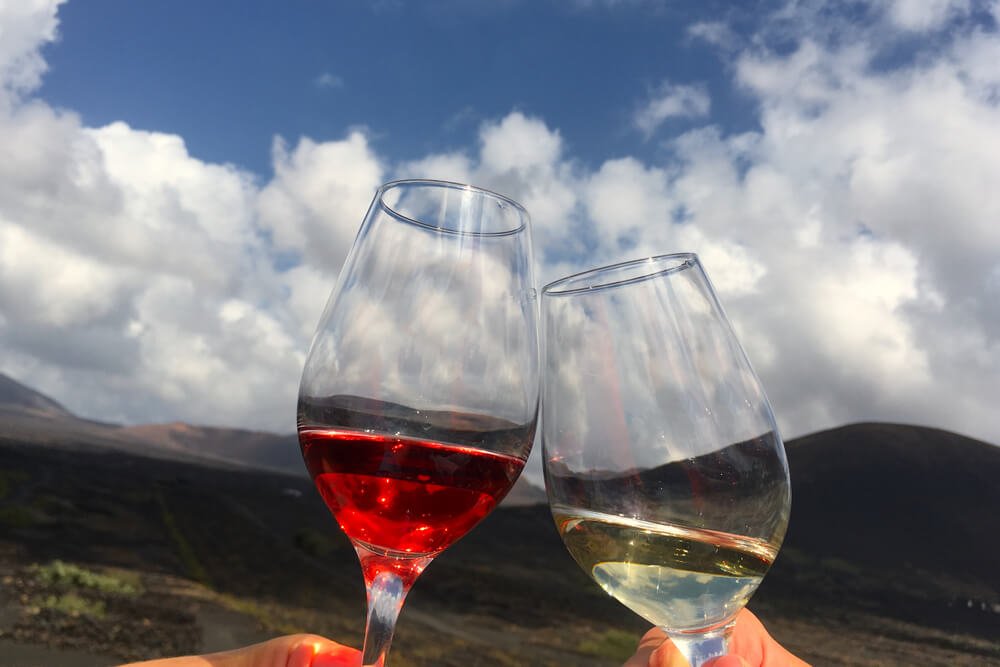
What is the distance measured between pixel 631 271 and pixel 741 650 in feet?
2.11

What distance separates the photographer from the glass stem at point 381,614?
72 cm

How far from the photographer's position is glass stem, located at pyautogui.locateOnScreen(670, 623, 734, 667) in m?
0.83

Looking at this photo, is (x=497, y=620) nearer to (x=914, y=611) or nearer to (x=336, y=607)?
(x=336, y=607)

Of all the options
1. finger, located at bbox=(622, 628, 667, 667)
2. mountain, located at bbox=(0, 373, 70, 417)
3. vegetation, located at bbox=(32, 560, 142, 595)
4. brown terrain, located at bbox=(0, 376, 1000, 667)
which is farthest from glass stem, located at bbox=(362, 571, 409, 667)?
mountain, located at bbox=(0, 373, 70, 417)

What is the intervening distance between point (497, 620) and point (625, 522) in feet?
38.2

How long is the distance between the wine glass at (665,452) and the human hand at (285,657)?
31 centimetres

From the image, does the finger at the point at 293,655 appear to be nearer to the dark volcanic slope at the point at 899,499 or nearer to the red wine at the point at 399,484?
the red wine at the point at 399,484

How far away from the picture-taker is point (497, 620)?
38.4ft

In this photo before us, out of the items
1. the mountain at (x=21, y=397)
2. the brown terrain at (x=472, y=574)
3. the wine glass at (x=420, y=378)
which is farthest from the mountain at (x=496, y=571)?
the mountain at (x=21, y=397)

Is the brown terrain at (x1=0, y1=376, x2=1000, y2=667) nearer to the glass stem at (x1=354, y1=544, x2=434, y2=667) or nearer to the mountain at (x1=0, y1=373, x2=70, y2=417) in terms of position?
the glass stem at (x1=354, y1=544, x2=434, y2=667)

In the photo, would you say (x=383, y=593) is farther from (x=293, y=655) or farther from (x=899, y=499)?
(x=899, y=499)

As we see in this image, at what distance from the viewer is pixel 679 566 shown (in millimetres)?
811

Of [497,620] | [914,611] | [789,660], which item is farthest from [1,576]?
[914,611]

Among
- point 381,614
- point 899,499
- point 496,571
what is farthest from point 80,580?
point 899,499
